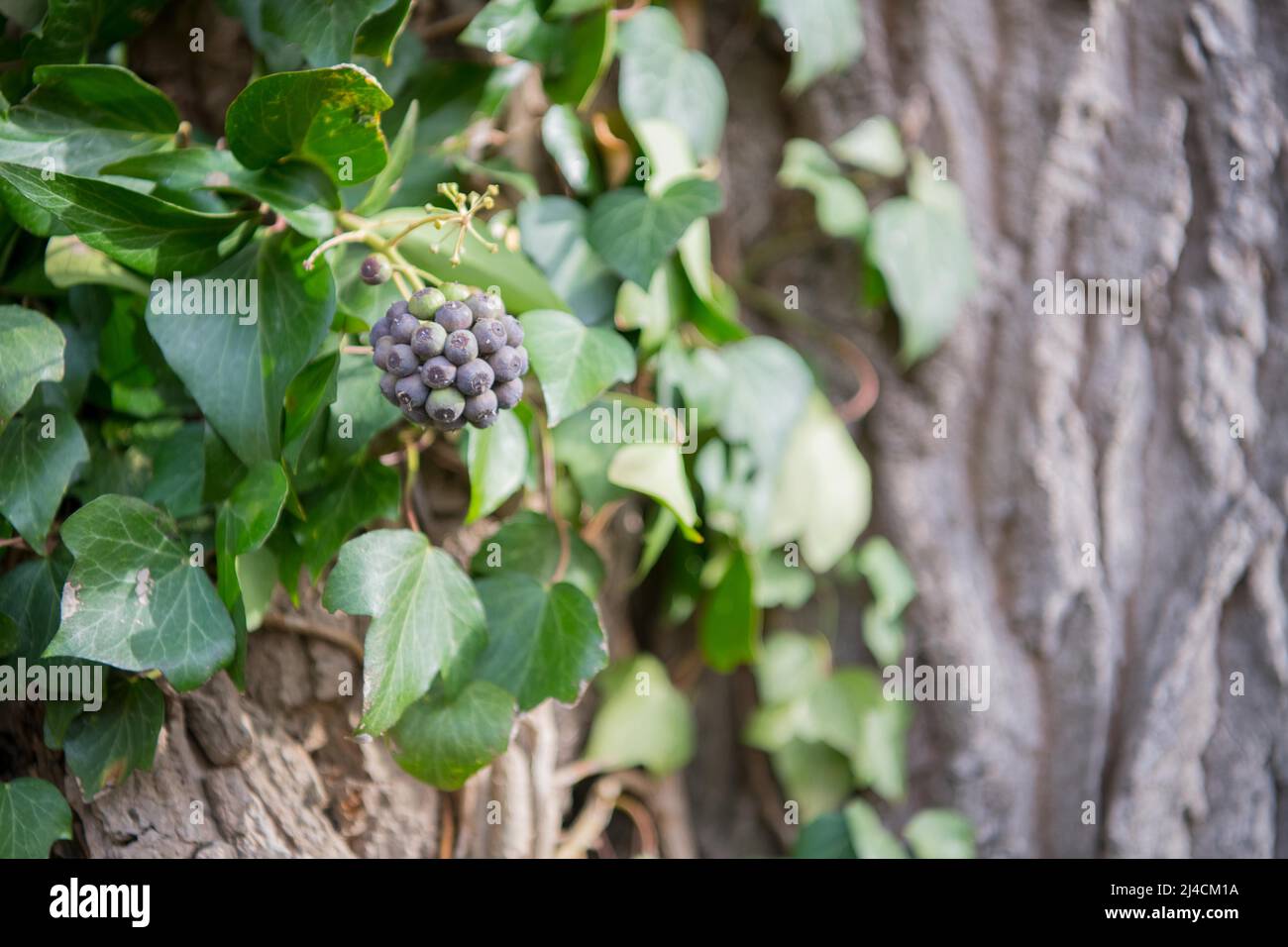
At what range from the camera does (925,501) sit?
118cm

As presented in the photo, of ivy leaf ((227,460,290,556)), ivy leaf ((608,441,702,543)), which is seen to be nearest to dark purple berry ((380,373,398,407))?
ivy leaf ((227,460,290,556))

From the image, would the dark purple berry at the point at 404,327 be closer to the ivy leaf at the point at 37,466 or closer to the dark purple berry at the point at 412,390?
the dark purple berry at the point at 412,390

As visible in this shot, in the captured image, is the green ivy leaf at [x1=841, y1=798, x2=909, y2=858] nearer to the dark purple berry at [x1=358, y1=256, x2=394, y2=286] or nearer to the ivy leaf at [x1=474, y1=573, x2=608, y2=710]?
the ivy leaf at [x1=474, y1=573, x2=608, y2=710]

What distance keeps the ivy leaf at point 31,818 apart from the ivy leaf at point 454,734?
282 mm

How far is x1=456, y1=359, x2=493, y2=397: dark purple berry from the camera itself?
25.5 inches

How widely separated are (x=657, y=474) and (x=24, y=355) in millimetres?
522

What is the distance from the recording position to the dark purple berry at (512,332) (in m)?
0.68

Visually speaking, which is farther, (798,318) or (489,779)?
(798,318)

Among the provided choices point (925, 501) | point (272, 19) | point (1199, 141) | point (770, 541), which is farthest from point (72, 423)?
point (1199, 141)

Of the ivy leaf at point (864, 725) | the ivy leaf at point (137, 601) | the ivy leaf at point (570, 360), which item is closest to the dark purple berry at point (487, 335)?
the ivy leaf at point (570, 360)

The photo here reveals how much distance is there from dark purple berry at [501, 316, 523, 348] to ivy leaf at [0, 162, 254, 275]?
0.24 m

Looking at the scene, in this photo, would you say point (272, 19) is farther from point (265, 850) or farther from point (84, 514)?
point (265, 850)

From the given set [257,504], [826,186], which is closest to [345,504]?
[257,504]

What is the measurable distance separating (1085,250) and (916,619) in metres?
0.50
